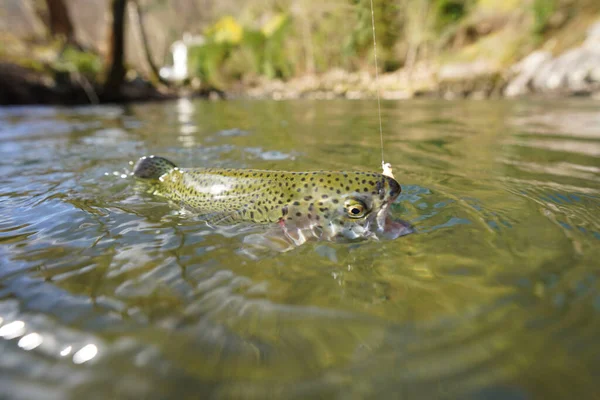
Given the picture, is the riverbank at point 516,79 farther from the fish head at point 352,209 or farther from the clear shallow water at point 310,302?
the fish head at point 352,209

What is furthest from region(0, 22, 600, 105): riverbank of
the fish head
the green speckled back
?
the fish head

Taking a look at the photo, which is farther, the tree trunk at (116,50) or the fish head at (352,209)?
the tree trunk at (116,50)

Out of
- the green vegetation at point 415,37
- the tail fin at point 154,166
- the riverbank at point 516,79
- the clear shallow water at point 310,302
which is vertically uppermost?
the green vegetation at point 415,37

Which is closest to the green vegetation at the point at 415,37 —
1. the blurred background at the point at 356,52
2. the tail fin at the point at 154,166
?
the blurred background at the point at 356,52

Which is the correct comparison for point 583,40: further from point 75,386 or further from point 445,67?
point 75,386

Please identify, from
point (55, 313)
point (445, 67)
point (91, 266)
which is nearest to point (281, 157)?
point (91, 266)

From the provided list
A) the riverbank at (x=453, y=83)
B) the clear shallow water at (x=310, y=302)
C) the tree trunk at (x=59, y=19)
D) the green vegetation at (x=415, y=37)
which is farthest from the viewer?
the tree trunk at (x=59, y=19)

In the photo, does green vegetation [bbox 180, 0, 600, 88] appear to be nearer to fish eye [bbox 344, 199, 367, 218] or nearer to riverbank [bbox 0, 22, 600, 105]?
riverbank [bbox 0, 22, 600, 105]
